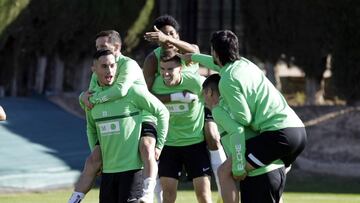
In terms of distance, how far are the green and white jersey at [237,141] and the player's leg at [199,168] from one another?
248cm

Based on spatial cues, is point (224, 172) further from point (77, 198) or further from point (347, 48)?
point (347, 48)

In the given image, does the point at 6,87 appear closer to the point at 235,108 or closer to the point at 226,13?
the point at 226,13

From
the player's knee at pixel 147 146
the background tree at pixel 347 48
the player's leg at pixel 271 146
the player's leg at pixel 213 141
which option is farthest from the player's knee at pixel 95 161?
the background tree at pixel 347 48

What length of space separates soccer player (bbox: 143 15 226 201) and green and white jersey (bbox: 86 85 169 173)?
3.09 ft

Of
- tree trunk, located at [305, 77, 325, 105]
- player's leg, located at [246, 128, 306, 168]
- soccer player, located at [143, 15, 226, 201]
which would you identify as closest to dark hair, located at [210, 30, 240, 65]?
player's leg, located at [246, 128, 306, 168]

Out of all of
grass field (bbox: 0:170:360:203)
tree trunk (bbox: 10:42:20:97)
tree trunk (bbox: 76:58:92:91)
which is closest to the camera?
grass field (bbox: 0:170:360:203)

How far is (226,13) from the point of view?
21.4m

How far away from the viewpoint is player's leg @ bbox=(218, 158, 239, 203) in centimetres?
802

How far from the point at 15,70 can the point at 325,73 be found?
6233mm

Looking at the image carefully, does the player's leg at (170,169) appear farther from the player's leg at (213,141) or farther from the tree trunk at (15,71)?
the tree trunk at (15,71)

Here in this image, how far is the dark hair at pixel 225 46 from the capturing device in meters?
7.82

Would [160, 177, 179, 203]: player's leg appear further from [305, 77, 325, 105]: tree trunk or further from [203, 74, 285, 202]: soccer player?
[305, 77, 325, 105]: tree trunk

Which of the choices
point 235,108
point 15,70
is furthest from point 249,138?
point 15,70

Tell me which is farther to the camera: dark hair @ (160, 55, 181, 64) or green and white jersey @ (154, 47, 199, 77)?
green and white jersey @ (154, 47, 199, 77)
